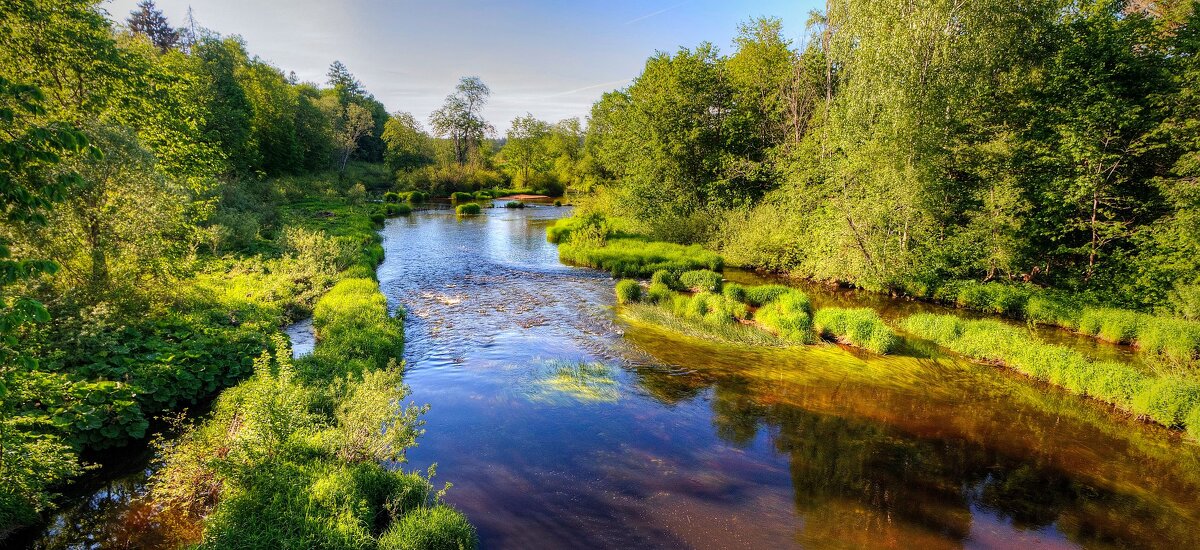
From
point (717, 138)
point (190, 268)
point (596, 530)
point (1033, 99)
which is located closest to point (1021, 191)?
point (1033, 99)

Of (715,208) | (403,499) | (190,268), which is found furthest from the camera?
(715,208)

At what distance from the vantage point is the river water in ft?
28.0

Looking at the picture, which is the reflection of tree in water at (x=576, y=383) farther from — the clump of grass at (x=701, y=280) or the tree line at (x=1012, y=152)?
the tree line at (x=1012, y=152)

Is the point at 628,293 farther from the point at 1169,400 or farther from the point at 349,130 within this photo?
the point at 349,130

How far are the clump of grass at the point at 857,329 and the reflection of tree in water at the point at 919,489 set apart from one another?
16.3 ft

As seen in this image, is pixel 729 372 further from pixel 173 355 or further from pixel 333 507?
pixel 173 355

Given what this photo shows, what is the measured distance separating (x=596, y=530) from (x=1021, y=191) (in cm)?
2154

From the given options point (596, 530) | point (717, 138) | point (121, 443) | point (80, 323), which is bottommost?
point (596, 530)

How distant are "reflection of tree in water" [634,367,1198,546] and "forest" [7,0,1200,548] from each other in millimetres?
4688

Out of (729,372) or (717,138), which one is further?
(717,138)

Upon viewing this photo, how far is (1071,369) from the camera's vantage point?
44.6 feet

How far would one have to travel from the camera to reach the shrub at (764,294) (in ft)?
67.0

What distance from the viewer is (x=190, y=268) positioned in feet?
47.8

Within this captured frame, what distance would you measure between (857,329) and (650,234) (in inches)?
771
